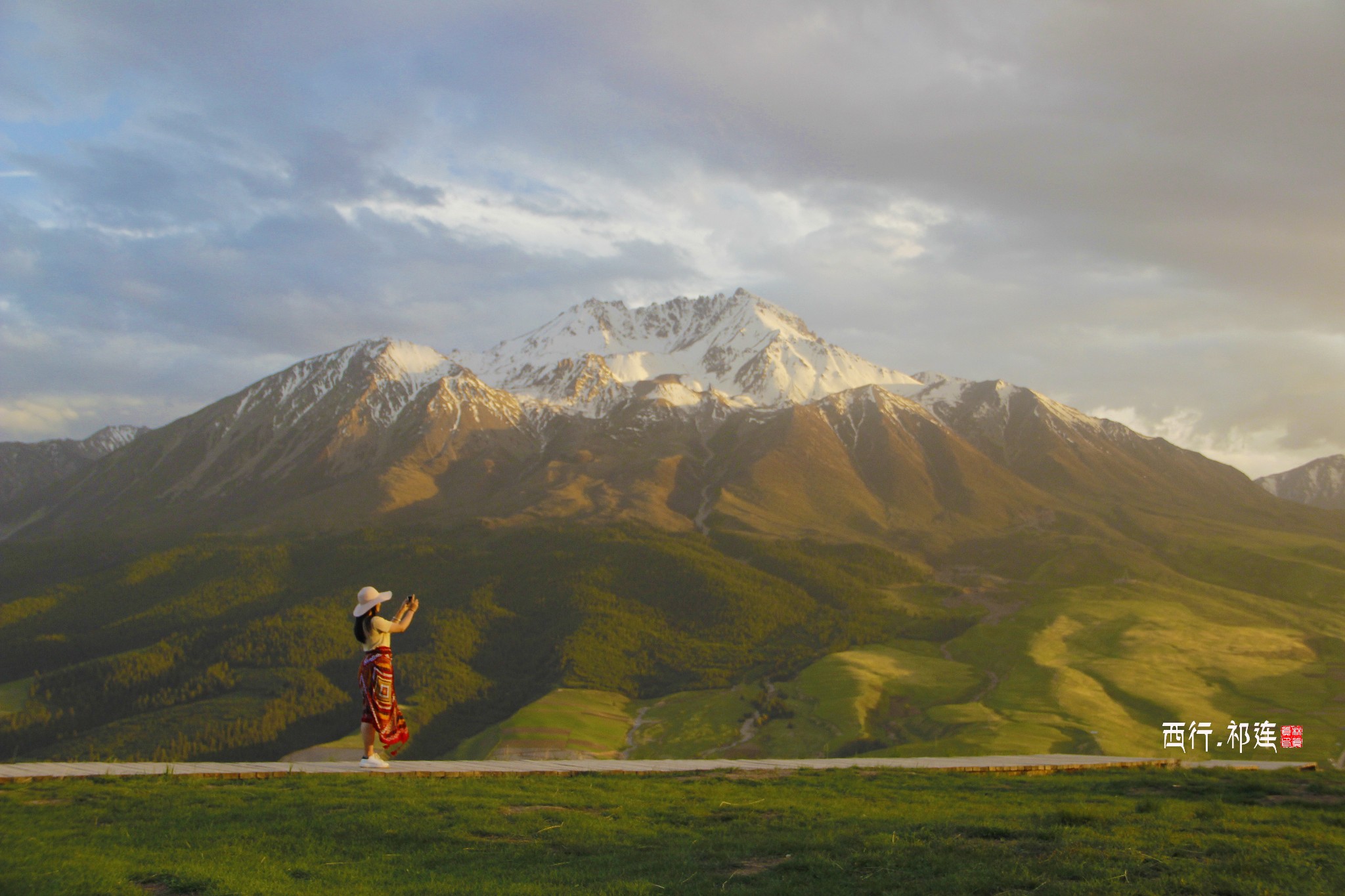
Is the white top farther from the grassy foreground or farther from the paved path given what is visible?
the paved path

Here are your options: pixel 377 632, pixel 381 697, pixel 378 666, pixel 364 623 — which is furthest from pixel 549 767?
pixel 364 623

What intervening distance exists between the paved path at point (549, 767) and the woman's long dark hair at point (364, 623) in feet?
14.2

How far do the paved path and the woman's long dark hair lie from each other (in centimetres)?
434

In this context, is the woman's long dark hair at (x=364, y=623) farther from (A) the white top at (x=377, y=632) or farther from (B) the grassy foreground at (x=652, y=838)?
(B) the grassy foreground at (x=652, y=838)

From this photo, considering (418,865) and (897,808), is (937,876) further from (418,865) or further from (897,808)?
(418,865)

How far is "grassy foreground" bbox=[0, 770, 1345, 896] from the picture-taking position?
16.6 m

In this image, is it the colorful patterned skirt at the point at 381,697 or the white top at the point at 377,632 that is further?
the colorful patterned skirt at the point at 381,697

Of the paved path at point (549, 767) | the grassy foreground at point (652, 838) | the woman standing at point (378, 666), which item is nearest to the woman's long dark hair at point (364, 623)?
the woman standing at point (378, 666)

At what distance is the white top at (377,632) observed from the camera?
25203mm

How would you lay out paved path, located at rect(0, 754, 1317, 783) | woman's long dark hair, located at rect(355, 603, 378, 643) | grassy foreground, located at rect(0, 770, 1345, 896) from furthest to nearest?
paved path, located at rect(0, 754, 1317, 783) → woman's long dark hair, located at rect(355, 603, 378, 643) → grassy foreground, located at rect(0, 770, 1345, 896)

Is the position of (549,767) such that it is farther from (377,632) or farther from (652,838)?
(652,838)

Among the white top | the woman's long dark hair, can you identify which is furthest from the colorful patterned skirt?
the woman's long dark hair

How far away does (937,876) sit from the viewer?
17031mm

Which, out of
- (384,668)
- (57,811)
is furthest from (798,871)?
(57,811)
